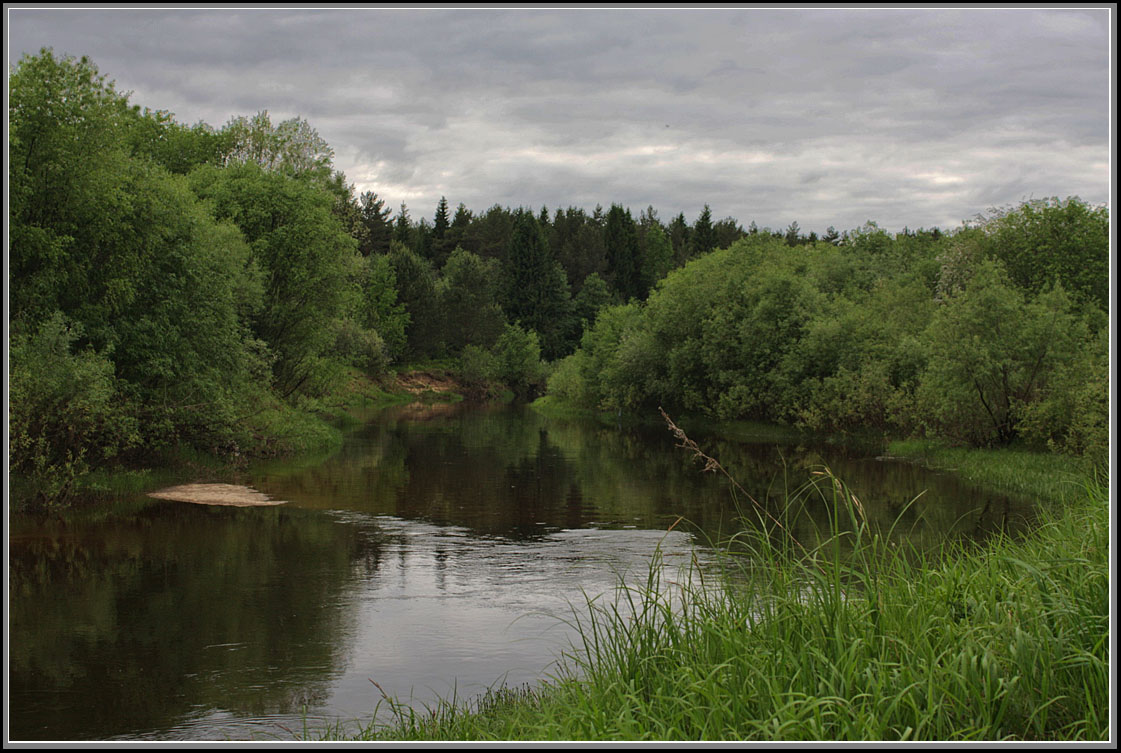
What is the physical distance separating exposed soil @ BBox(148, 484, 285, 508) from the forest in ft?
4.62

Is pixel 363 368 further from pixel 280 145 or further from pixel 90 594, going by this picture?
pixel 90 594

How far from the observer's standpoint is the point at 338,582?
48.5 feet

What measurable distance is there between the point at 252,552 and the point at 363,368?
57301 millimetres

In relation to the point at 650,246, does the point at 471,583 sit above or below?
below

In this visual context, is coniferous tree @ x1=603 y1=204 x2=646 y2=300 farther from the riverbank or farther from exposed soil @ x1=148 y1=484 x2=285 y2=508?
exposed soil @ x1=148 y1=484 x2=285 y2=508

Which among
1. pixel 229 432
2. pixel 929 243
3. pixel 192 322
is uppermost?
pixel 929 243

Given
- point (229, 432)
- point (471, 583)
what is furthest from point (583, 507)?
point (229, 432)

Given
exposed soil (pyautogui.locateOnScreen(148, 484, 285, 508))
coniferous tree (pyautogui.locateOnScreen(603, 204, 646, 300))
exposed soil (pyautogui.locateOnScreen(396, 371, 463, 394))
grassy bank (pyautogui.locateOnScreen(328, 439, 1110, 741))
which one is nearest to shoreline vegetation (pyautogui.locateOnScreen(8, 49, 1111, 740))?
grassy bank (pyautogui.locateOnScreen(328, 439, 1110, 741))

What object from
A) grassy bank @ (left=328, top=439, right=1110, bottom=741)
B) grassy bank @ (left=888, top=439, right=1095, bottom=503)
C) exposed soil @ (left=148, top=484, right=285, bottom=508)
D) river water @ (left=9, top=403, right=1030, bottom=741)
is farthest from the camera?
grassy bank @ (left=888, top=439, right=1095, bottom=503)

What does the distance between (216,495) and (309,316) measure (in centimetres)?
1660

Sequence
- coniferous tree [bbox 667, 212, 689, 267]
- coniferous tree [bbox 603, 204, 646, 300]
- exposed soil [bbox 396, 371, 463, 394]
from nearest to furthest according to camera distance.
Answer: exposed soil [bbox 396, 371, 463, 394] → coniferous tree [bbox 603, 204, 646, 300] → coniferous tree [bbox 667, 212, 689, 267]

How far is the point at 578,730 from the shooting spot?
215 inches

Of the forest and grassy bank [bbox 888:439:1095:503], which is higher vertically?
the forest

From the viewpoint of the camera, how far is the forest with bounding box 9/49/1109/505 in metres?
20.5
